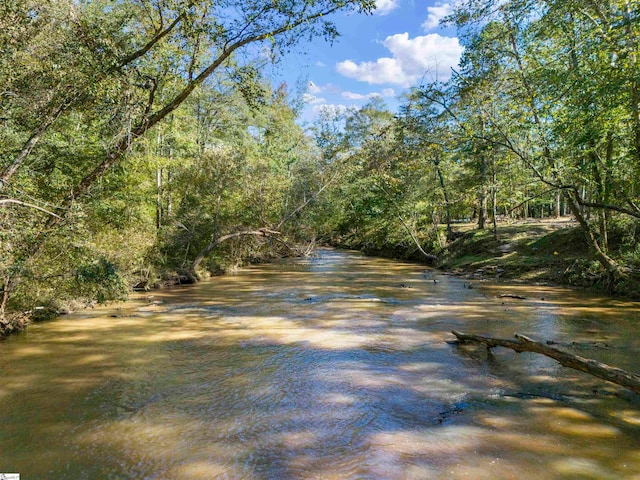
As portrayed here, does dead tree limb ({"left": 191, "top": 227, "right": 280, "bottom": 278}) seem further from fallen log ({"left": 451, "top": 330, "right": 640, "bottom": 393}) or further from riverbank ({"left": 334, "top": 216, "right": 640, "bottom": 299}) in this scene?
fallen log ({"left": 451, "top": 330, "right": 640, "bottom": 393})

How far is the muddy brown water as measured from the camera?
4426mm

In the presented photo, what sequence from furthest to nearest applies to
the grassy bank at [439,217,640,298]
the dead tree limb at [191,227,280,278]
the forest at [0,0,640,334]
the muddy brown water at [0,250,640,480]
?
the dead tree limb at [191,227,280,278] → the grassy bank at [439,217,640,298] → the forest at [0,0,640,334] → the muddy brown water at [0,250,640,480]

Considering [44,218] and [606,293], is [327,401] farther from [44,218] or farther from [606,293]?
[606,293]

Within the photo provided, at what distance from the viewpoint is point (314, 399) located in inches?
243

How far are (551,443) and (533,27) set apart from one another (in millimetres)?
11739

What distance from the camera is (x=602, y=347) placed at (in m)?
8.21

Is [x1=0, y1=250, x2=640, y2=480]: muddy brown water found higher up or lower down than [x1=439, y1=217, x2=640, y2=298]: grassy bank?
lower down

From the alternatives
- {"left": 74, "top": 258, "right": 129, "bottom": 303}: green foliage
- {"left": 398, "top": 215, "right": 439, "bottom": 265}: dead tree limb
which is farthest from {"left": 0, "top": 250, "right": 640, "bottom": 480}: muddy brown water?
A: {"left": 398, "top": 215, "right": 439, "bottom": 265}: dead tree limb

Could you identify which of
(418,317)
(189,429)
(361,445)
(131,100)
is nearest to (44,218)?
(131,100)

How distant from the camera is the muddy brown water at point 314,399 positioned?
4426 mm

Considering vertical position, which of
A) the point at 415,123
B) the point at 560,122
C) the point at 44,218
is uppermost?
the point at 415,123

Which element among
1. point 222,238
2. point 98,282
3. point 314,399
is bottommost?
point 314,399

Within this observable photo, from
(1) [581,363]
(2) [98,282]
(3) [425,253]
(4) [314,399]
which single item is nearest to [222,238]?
(2) [98,282]

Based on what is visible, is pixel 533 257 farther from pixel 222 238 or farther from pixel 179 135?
pixel 179 135
